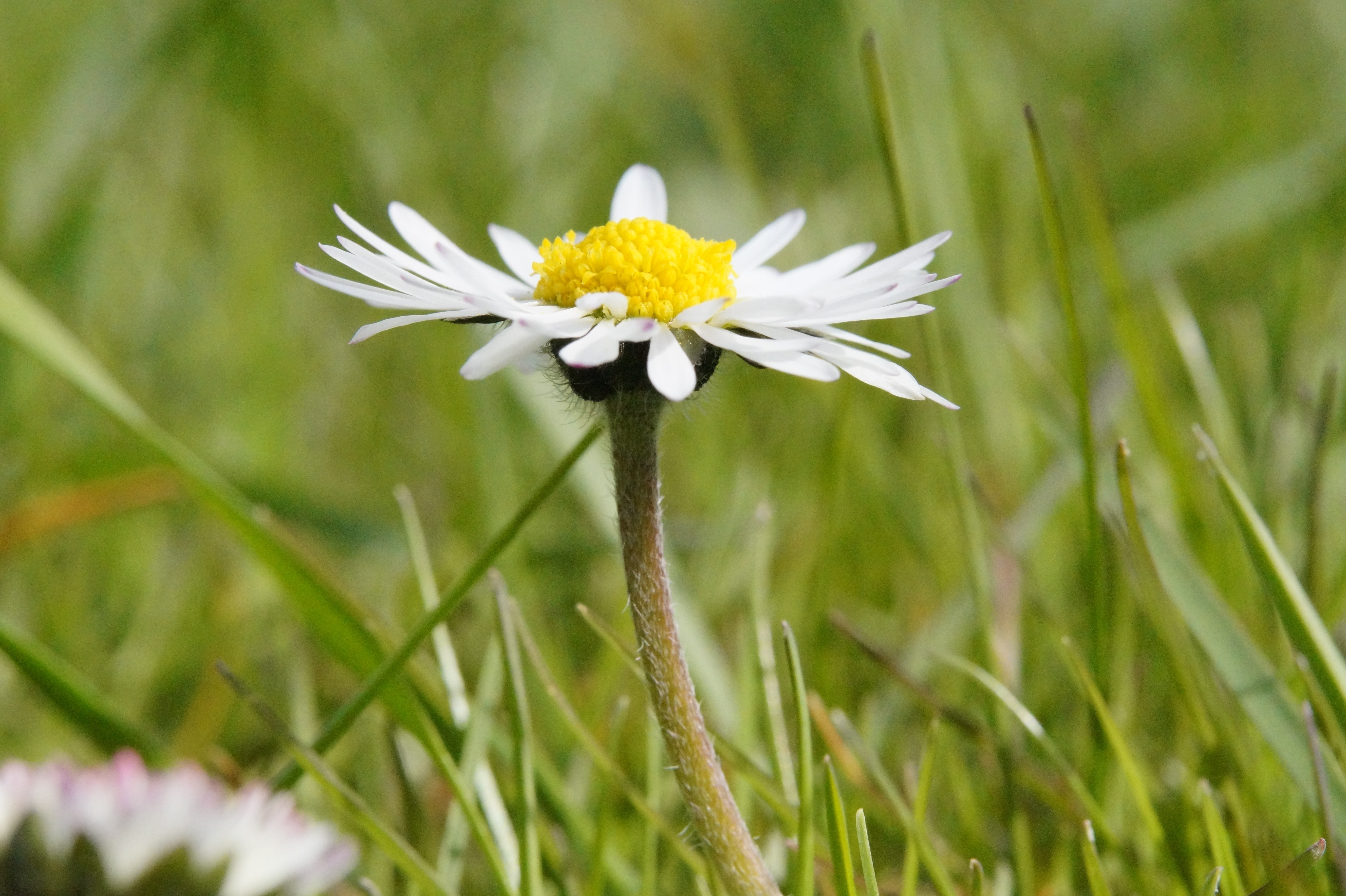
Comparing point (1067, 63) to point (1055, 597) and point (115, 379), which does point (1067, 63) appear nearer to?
point (1055, 597)

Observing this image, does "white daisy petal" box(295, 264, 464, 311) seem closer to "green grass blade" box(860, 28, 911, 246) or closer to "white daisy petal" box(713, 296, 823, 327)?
"white daisy petal" box(713, 296, 823, 327)

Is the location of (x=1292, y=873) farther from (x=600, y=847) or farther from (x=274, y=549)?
(x=274, y=549)

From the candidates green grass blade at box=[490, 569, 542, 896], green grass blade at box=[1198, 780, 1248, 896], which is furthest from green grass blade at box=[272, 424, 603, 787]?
green grass blade at box=[1198, 780, 1248, 896]

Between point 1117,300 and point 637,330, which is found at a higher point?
point 1117,300

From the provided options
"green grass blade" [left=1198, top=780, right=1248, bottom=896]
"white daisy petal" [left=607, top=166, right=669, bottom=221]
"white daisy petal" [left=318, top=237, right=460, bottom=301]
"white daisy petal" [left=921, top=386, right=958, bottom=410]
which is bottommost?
"green grass blade" [left=1198, top=780, right=1248, bottom=896]

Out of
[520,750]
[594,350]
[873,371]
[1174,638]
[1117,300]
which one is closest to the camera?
[594,350]

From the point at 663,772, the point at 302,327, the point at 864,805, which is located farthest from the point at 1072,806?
the point at 302,327

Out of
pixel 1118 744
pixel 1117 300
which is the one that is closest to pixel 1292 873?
pixel 1118 744
